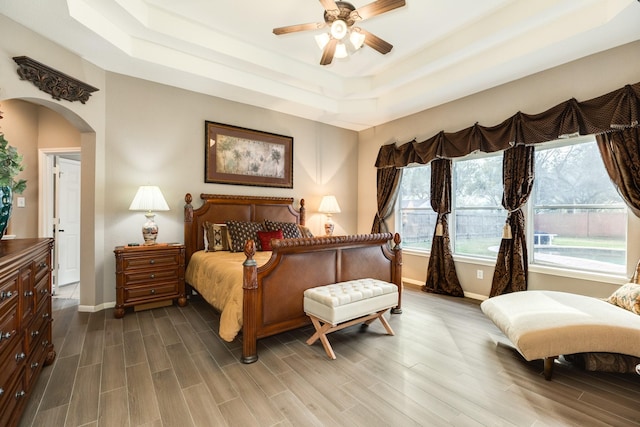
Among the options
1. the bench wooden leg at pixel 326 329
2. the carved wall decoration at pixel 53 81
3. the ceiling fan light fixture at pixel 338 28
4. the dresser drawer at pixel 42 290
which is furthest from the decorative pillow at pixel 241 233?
the ceiling fan light fixture at pixel 338 28

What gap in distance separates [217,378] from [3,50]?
132 inches

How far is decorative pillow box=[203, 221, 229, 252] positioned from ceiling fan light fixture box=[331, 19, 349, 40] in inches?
105

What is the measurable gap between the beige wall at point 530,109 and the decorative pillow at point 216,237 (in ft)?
9.82

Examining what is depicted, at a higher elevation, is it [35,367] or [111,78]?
[111,78]

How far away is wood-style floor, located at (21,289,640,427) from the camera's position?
5.61ft

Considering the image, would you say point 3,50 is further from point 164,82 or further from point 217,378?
point 217,378

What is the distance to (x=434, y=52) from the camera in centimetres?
355

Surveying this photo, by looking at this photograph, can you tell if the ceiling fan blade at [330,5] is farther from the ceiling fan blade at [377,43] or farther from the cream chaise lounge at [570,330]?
the cream chaise lounge at [570,330]

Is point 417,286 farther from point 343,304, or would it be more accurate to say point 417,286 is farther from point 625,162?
point 625,162

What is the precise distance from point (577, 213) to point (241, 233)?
4073mm

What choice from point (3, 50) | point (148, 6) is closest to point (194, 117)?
point (148, 6)

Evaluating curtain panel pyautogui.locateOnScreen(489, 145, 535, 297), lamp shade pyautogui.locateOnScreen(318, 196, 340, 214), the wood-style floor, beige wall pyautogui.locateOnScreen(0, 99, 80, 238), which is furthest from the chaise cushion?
beige wall pyautogui.locateOnScreen(0, 99, 80, 238)

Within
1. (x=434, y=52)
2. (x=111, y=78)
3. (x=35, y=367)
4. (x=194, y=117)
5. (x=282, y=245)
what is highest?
(x=434, y=52)

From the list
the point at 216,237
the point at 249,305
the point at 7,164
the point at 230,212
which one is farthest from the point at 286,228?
the point at 7,164
